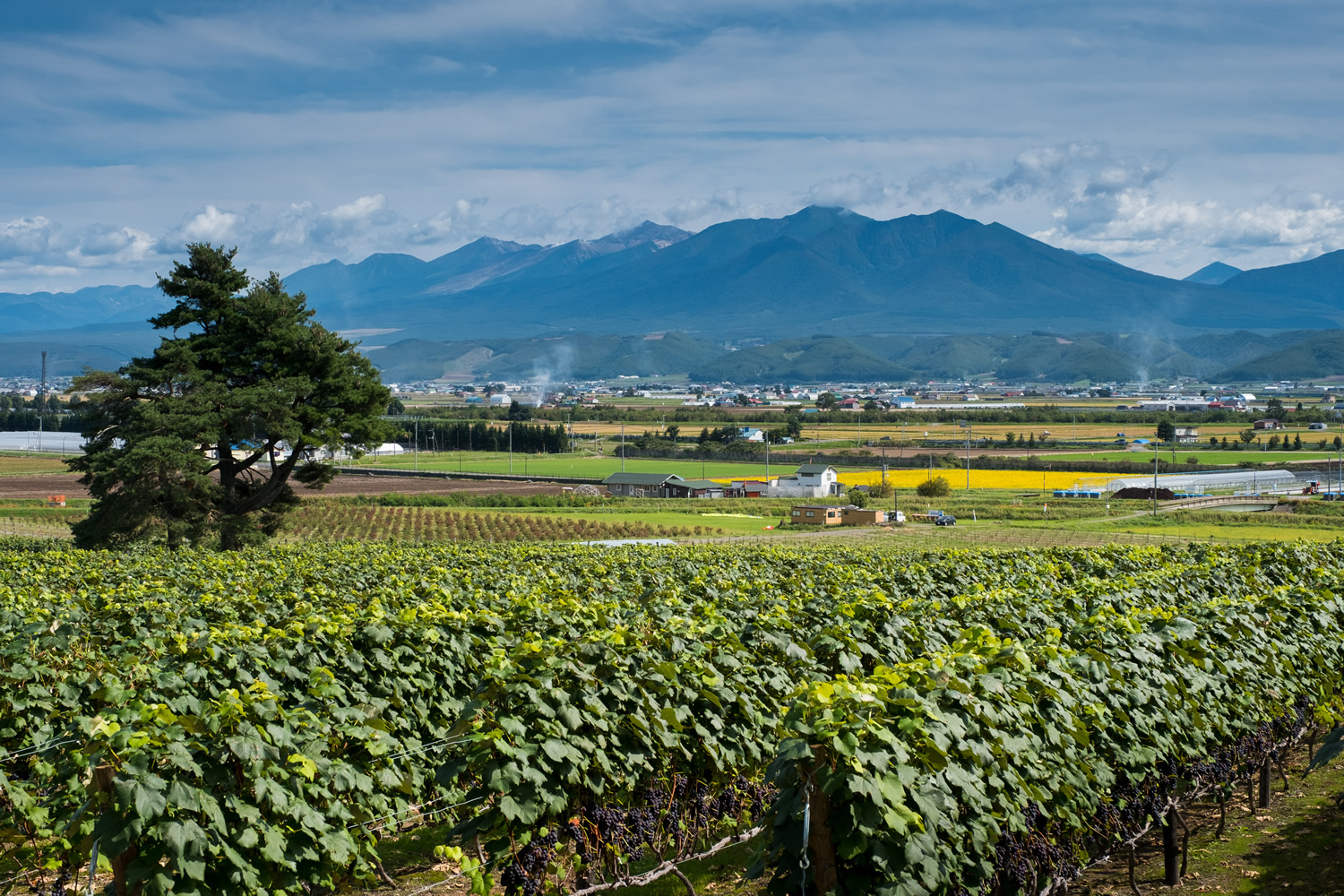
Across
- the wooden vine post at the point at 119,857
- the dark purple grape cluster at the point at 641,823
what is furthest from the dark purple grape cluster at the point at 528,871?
the wooden vine post at the point at 119,857

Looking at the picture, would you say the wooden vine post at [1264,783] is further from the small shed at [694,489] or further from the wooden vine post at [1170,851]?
the small shed at [694,489]

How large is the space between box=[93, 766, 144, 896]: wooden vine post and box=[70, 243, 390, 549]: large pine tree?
2870 cm

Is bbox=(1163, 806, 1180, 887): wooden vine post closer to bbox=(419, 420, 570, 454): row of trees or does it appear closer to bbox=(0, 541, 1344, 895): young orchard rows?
bbox=(0, 541, 1344, 895): young orchard rows

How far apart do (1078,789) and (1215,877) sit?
6.86 ft

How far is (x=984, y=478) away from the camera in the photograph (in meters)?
87.1

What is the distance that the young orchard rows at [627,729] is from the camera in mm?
5766

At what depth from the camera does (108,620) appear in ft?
36.8

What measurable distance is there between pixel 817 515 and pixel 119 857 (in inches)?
2246

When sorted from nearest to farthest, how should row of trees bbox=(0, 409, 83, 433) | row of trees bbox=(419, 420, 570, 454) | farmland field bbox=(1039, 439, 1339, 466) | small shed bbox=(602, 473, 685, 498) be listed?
small shed bbox=(602, 473, 685, 498)
farmland field bbox=(1039, 439, 1339, 466)
row of trees bbox=(419, 420, 570, 454)
row of trees bbox=(0, 409, 83, 433)

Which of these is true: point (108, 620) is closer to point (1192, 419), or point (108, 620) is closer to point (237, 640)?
point (237, 640)

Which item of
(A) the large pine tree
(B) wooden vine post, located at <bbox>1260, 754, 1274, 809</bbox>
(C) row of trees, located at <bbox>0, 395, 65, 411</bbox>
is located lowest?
(B) wooden vine post, located at <bbox>1260, 754, 1274, 809</bbox>

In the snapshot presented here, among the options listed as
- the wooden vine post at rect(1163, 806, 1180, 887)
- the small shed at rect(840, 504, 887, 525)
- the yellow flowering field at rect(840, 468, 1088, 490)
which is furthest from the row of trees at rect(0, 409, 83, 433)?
the wooden vine post at rect(1163, 806, 1180, 887)

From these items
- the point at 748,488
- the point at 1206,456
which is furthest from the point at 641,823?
the point at 1206,456

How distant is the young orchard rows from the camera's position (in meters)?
5.77
